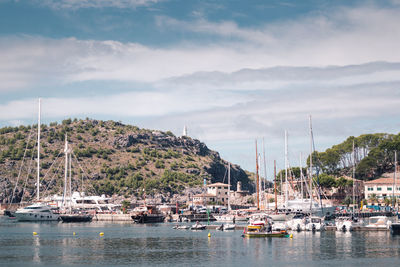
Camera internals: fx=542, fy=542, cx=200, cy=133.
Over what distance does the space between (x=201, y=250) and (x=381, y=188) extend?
390ft

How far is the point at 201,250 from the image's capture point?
76.4 meters

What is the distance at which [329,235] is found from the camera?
313 feet

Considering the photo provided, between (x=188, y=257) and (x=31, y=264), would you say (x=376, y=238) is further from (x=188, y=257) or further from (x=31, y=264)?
(x=31, y=264)

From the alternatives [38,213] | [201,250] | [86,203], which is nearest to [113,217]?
[38,213]

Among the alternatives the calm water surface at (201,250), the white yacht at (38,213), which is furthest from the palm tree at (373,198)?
the white yacht at (38,213)

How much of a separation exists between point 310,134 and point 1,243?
67.1 metres

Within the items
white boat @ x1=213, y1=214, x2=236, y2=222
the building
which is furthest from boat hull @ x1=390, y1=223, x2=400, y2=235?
the building

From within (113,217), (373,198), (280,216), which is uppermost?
(373,198)

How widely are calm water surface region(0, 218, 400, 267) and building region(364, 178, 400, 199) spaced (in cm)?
8364

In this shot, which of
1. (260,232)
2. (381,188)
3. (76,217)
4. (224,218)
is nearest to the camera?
(260,232)

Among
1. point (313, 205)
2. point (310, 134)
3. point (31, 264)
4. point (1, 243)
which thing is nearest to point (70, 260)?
point (31, 264)

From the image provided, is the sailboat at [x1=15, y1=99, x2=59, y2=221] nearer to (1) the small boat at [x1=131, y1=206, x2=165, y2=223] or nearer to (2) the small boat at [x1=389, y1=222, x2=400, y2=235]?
(1) the small boat at [x1=131, y1=206, x2=165, y2=223]

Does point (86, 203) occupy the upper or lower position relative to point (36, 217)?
upper

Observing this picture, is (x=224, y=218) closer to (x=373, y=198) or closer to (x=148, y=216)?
(x=148, y=216)
